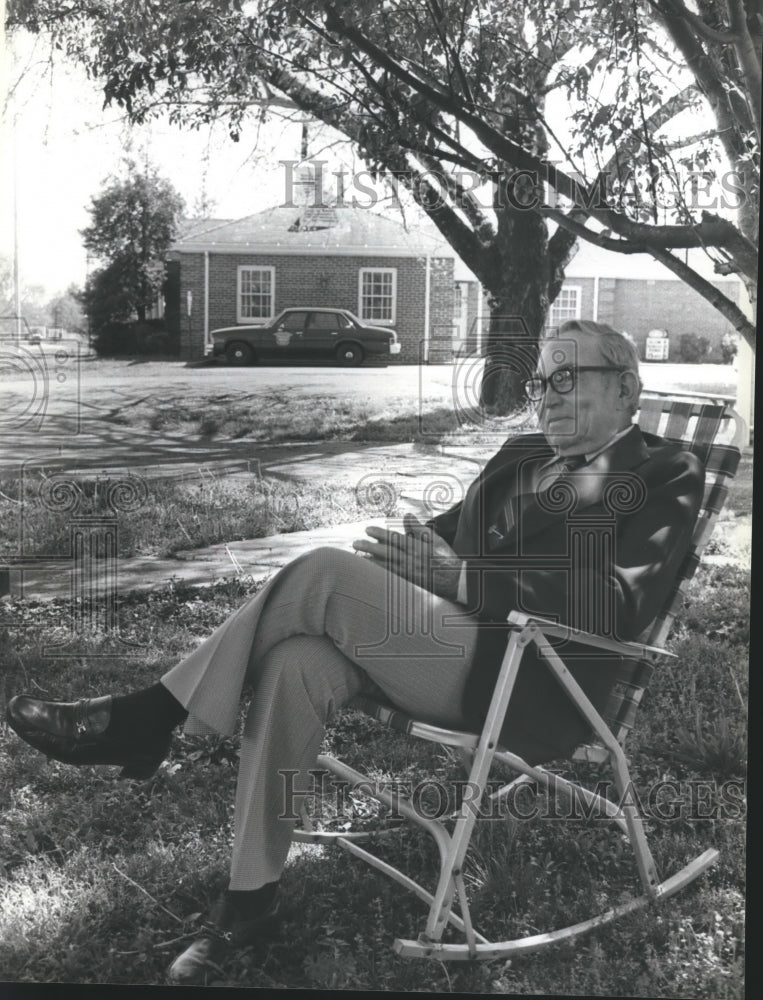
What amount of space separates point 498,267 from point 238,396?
31.5 inches

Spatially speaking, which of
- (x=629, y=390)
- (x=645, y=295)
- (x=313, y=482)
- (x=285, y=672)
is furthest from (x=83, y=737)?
(x=645, y=295)

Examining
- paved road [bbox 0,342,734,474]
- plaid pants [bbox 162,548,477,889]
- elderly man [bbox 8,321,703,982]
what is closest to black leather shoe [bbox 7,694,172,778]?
elderly man [bbox 8,321,703,982]

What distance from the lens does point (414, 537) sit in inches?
115

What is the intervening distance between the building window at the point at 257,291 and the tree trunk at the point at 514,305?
59 centimetres

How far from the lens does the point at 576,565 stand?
277 centimetres

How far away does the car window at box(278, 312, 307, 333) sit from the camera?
3051 mm

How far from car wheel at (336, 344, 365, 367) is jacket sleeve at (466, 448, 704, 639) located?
0.76m

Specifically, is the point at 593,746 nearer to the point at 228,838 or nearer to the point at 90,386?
the point at 228,838

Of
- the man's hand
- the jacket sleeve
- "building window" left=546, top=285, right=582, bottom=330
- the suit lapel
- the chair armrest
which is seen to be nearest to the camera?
the chair armrest

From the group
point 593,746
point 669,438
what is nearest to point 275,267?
point 669,438

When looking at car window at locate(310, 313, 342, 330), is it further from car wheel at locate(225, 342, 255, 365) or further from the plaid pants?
the plaid pants

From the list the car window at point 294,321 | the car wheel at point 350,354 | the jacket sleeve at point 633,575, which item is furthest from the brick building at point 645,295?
the car window at point 294,321

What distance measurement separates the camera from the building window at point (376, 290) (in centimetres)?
305

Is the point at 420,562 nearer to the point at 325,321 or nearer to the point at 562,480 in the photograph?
the point at 562,480
